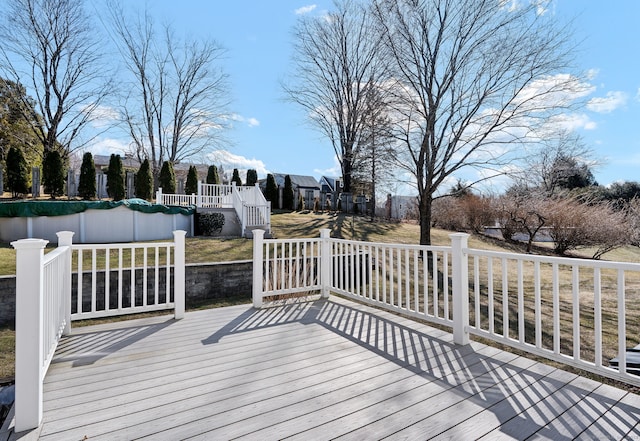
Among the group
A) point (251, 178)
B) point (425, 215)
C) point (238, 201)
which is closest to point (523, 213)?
point (425, 215)

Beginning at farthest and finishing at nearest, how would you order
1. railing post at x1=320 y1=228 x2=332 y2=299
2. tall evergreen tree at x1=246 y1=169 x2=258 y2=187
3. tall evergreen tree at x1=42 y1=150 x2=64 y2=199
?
1. tall evergreen tree at x1=246 y1=169 x2=258 y2=187
2. tall evergreen tree at x1=42 y1=150 x2=64 y2=199
3. railing post at x1=320 y1=228 x2=332 y2=299

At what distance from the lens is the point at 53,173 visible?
1241 centimetres

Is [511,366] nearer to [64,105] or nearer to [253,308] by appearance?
[253,308]

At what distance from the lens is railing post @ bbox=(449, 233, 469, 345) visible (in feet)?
9.25

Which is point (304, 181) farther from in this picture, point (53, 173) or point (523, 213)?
point (523, 213)

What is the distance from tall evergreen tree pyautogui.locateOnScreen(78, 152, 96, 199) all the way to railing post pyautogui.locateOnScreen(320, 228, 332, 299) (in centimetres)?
1258

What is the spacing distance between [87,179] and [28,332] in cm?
1388

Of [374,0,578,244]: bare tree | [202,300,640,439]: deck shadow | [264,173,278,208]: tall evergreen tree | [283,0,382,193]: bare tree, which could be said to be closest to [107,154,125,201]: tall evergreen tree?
[264,173,278,208]: tall evergreen tree

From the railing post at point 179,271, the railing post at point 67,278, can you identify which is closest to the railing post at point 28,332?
the railing post at point 67,278

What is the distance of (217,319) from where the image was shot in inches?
143

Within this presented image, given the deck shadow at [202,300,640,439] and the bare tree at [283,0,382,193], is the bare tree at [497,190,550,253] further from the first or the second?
the deck shadow at [202,300,640,439]

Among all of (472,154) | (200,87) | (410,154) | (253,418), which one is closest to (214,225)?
(410,154)

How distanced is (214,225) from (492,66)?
925 centimetres

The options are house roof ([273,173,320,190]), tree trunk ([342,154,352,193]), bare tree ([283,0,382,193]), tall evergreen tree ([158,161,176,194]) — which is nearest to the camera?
tall evergreen tree ([158,161,176,194])
